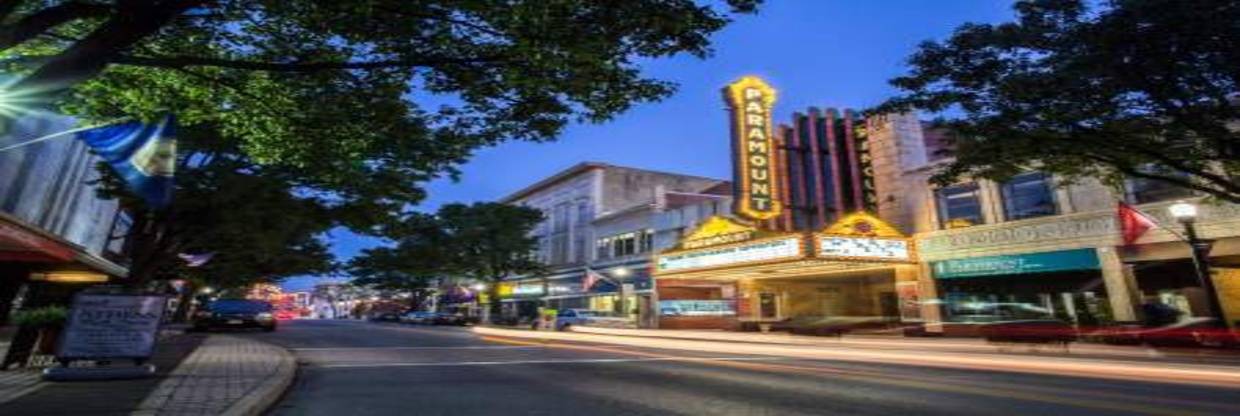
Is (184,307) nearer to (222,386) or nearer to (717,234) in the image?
(717,234)

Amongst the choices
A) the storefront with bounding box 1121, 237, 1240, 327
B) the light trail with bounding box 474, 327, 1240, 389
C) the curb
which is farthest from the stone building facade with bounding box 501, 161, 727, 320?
the curb

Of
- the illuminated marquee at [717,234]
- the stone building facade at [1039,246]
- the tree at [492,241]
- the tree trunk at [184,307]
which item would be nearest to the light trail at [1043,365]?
the stone building facade at [1039,246]

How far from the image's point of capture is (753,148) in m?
28.5

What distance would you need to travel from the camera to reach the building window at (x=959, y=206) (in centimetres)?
2580

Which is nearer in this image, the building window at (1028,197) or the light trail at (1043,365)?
the light trail at (1043,365)

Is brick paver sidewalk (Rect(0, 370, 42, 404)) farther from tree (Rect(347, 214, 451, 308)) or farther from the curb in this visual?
tree (Rect(347, 214, 451, 308))

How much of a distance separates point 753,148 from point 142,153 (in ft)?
71.9

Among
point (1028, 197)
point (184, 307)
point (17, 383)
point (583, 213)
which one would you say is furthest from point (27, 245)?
point (184, 307)

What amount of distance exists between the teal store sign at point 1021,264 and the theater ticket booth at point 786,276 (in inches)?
65.0

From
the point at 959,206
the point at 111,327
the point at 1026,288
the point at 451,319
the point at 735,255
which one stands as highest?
the point at 959,206

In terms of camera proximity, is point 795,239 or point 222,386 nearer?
point 222,386

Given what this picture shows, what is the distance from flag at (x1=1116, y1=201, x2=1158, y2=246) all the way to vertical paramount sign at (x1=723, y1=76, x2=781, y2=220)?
11509 millimetres

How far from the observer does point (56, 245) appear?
14867 mm

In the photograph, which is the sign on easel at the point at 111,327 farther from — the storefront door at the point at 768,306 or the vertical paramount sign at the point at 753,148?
the storefront door at the point at 768,306
